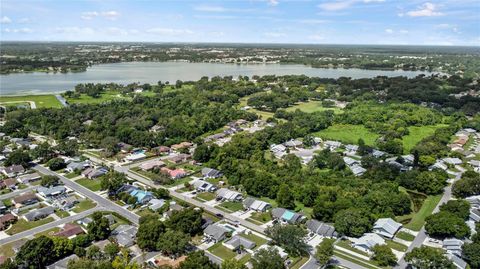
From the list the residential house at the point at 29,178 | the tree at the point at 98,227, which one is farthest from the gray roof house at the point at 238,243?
the residential house at the point at 29,178

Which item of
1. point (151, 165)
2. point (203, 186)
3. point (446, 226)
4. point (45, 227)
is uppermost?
point (446, 226)

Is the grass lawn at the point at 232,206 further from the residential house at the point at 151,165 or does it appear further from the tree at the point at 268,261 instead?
the residential house at the point at 151,165

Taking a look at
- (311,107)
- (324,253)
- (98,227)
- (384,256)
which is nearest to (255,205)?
(324,253)

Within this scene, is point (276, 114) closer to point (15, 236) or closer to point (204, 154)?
point (204, 154)

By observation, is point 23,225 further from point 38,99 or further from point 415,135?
point 38,99

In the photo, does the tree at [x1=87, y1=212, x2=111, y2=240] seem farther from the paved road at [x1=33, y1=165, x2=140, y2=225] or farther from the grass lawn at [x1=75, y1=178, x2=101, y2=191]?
the grass lawn at [x1=75, y1=178, x2=101, y2=191]
